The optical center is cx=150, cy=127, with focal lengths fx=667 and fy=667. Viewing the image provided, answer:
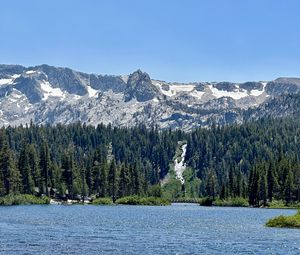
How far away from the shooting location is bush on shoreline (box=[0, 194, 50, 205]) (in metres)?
179

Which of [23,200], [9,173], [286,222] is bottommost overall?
[23,200]

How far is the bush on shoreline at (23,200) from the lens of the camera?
17868 centimetres

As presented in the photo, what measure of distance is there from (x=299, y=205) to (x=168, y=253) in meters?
136

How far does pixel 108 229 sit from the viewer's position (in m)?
94.8

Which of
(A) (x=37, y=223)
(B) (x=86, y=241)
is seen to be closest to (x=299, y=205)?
(A) (x=37, y=223)

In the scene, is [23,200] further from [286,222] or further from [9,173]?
[286,222]

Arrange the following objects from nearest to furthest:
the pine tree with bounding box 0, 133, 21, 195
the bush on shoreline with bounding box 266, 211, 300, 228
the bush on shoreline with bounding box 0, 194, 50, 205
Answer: the bush on shoreline with bounding box 266, 211, 300, 228 → the bush on shoreline with bounding box 0, 194, 50, 205 → the pine tree with bounding box 0, 133, 21, 195

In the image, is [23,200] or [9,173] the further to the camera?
[9,173]

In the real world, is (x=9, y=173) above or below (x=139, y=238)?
above

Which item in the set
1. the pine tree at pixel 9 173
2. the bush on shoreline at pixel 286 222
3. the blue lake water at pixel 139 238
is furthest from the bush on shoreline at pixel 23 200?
the bush on shoreline at pixel 286 222

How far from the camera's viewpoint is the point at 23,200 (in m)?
186

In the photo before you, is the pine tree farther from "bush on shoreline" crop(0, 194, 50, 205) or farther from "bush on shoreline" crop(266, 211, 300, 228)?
"bush on shoreline" crop(266, 211, 300, 228)

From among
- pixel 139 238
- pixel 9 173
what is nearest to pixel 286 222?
pixel 139 238

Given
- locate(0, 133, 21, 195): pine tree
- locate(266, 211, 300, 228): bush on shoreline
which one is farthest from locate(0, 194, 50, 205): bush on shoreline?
locate(266, 211, 300, 228): bush on shoreline
